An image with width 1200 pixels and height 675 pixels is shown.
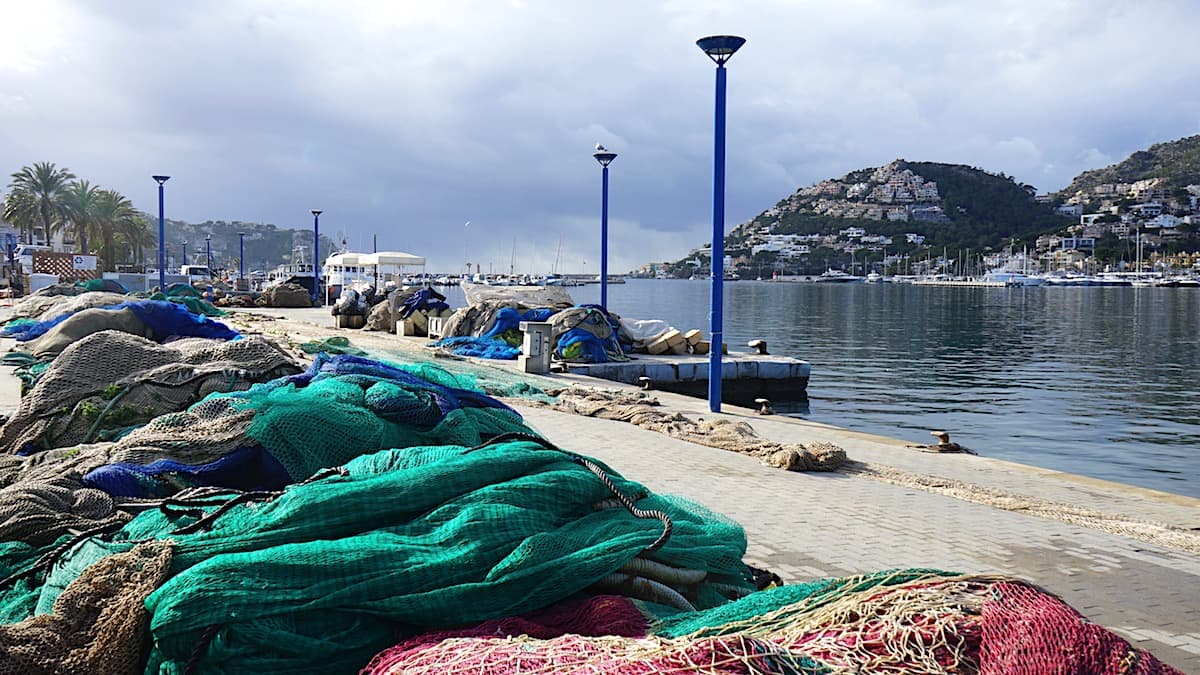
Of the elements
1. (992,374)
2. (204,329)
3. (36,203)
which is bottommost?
(992,374)

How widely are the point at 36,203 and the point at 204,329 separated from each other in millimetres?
55137

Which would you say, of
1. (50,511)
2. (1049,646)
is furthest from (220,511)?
(1049,646)

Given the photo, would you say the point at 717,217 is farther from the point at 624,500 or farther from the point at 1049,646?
the point at 1049,646

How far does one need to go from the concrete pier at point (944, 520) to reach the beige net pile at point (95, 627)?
3554mm

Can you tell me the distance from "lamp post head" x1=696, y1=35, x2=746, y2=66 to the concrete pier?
5.54 meters

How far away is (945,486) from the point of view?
9.17m

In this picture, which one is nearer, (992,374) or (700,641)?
(700,641)

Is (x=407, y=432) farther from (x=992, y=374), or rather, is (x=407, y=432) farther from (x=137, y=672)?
(x=992, y=374)

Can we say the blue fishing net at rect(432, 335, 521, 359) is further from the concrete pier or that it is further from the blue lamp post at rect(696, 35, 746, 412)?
the concrete pier

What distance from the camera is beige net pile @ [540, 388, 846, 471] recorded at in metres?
9.64

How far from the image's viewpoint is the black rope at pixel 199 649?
126 inches

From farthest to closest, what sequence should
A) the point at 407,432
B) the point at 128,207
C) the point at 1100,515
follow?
the point at 128,207, the point at 1100,515, the point at 407,432

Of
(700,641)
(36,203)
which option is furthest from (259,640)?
(36,203)

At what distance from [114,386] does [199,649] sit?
16.1 feet
